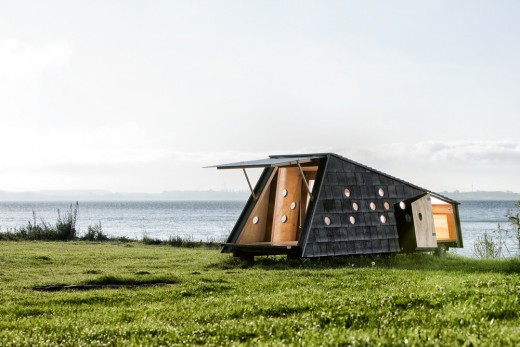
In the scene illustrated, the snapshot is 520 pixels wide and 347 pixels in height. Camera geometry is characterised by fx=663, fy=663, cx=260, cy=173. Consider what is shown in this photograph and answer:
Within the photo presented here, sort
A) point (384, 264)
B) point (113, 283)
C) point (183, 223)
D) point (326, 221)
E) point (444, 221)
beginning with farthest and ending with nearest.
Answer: point (183, 223), point (444, 221), point (326, 221), point (384, 264), point (113, 283)

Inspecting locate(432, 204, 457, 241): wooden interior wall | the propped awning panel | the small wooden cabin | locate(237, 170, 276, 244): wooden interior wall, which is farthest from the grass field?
locate(432, 204, 457, 241): wooden interior wall

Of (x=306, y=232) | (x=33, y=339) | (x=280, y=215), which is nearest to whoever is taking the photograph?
(x=33, y=339)

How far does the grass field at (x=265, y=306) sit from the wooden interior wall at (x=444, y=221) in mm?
4163

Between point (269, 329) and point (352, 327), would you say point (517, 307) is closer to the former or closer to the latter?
point (352, 327)

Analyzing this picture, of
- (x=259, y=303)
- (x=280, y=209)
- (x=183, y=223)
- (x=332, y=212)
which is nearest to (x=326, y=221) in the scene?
(x=332, y=212)

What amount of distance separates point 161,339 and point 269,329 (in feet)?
4.48

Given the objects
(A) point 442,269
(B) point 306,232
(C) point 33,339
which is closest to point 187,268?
(B) point 306,232

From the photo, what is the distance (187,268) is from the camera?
59.7ft

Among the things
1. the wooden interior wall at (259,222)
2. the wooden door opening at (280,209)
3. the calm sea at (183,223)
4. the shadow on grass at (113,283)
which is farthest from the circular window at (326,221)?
the calm sea at (183,223)

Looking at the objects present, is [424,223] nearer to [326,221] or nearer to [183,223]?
[326,221]

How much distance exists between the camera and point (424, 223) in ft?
70.1

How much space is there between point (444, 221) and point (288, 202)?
5.75 metres

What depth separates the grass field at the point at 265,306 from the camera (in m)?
8.03

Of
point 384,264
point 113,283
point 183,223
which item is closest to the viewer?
point 113,283
